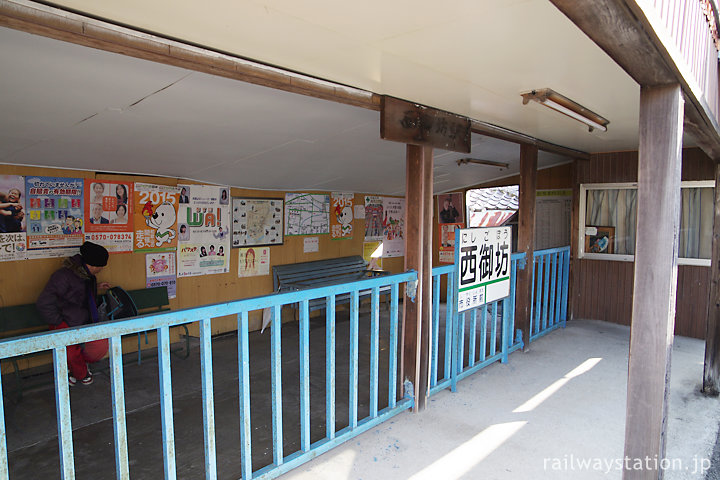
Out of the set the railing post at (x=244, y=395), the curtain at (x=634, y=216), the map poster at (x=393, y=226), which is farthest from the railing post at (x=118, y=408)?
the map poster at (x=393, y=226)

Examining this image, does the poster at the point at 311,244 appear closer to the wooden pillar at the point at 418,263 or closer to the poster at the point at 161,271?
the poster at the point at 161,271

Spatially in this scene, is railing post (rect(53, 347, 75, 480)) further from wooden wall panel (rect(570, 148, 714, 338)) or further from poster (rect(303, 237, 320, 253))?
wooden wall panel (rect(570, 148, 714, 338))

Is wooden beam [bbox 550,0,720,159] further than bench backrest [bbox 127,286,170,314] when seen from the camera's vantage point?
No

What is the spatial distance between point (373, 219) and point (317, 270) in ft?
5.11

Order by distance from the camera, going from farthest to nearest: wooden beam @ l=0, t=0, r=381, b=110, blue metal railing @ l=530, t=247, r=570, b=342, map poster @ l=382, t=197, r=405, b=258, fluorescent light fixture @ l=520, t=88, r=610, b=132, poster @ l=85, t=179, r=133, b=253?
map poster @ l=382, t=197, r=405, b=258 → blue metal railing @ l=530, t=247, r=570, b=342 → poster @ l=85, t=179, r=133, b=253 → fluorescent light fixture @ l=520, t=88, r=610, b=132 → wooden beam @ l=0, t=0, r=381, b=110

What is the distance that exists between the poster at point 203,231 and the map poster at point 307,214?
94cm

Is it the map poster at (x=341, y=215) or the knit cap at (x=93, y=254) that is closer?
the knit cap at (x=93, y=254)

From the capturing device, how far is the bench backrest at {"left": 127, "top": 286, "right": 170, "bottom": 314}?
4652 mm

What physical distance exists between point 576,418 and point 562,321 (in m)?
2.87

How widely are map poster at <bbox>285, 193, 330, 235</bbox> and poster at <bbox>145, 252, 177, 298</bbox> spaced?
1.62 meters

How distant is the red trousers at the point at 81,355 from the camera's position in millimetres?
3939

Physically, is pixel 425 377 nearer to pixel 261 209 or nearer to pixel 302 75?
pixel 302 75

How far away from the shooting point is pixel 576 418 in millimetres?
3365

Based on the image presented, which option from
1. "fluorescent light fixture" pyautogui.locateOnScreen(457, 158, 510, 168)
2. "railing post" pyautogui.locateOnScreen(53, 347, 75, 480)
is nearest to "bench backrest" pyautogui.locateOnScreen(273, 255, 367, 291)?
"fluorescent light fixture" pyautogui.locateOnScreen(457, 158, 510, 168)
